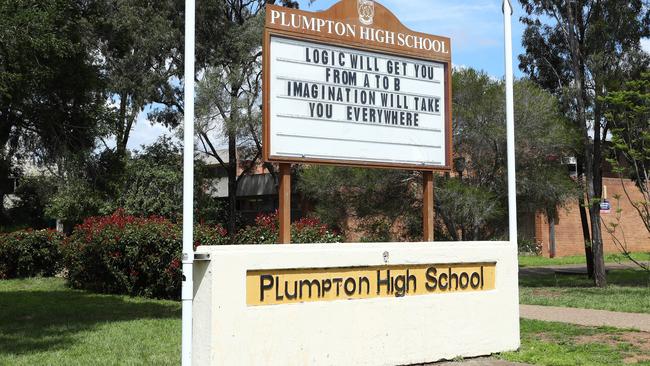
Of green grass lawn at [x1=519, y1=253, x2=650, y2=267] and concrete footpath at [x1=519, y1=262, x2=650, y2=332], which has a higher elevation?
concrete footpath at [x1=519, y1=262, x2=650, y2=332]

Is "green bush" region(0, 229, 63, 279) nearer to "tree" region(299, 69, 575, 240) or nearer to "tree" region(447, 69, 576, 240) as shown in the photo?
"tree" region(299, 69, 575, 240)

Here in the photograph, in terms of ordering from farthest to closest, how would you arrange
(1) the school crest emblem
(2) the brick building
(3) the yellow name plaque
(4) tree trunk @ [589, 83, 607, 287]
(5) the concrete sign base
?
1. (2) the brick building
2. (4) tree trunk @ [589, 83, 607, 287]
3. (1) the school crest emblem
4. (3) the yellow name plaque
5. (5) the concrete sign base

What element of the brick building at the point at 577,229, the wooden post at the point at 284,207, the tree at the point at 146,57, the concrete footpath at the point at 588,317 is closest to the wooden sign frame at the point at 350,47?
the wooden post at the point at 284,207

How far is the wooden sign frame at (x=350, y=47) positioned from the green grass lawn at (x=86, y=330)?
2644mm

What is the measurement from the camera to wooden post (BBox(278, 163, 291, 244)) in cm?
889

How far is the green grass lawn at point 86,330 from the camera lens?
941cm

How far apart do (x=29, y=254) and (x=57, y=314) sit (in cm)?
1109

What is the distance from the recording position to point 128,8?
30.0 m

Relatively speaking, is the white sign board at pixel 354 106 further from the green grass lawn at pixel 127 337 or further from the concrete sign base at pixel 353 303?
the green grass lawn at pixel 127 337

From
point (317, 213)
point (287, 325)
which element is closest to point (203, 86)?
point (317, 213)

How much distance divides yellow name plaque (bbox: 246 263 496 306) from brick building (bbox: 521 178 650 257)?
3022cm

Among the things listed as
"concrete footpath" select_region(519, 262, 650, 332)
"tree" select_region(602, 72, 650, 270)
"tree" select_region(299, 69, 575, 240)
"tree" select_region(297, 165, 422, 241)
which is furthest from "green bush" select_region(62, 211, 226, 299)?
"tree" select_region(602, 72, 650, 270)

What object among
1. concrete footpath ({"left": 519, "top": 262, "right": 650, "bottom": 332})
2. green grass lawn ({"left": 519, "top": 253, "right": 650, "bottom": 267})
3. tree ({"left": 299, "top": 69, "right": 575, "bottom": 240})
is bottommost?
green grass lawn ({"left": 519, "top": 253, "right": 650, "bottom": 267})

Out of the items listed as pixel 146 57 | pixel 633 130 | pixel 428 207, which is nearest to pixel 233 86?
pixel 146 57
